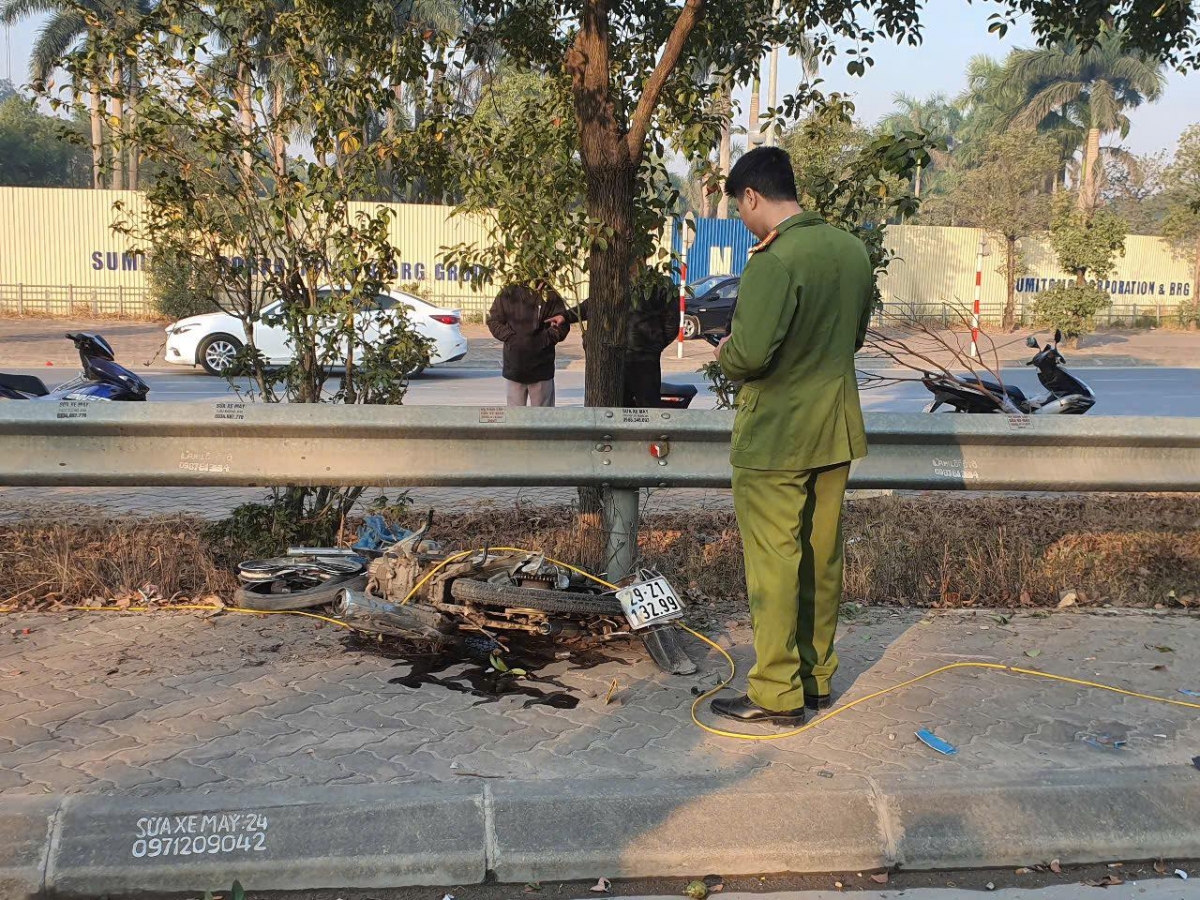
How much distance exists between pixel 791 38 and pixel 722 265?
25.1m

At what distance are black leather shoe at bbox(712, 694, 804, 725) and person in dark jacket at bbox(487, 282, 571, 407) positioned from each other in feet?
12.6

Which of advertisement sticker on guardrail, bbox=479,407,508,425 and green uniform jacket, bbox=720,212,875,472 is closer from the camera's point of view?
green uniform jacket, bbox=720,212,875,472

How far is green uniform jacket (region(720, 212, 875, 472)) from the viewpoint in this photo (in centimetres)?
364

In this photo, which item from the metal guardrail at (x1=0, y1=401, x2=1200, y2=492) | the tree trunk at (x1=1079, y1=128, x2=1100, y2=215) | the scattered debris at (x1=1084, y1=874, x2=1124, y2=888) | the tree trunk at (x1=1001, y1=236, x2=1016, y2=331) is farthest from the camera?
the tree trunk at (x1=1079, y1=128, x2=1100, y2=215)

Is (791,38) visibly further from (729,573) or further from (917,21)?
(729,573)

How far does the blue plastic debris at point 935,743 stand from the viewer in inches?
146

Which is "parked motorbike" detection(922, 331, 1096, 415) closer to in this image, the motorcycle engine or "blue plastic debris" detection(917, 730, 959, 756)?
"blue plastic debris" detection(917, 730, 959, 756)

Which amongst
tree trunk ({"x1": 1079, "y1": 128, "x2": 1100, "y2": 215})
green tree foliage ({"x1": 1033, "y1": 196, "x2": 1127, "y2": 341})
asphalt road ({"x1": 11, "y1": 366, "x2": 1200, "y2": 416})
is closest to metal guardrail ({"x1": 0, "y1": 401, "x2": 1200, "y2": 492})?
asphalt road ({"x1": 11, "y1": 366, "x2": 1200, "y2": 416})

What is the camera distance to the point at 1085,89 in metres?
50.7

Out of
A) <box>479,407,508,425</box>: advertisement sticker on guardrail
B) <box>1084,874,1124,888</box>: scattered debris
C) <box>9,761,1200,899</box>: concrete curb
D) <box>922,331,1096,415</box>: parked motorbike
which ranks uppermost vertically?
<box>479,407,508,425</box>: advertisement sticker on guardrail

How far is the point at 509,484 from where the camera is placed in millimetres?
4871

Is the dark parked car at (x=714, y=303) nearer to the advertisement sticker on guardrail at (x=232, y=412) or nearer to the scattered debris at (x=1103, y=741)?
the advertisement sticker on guardrail at (x=232, y=412)

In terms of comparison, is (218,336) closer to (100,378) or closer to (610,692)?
(100,378)

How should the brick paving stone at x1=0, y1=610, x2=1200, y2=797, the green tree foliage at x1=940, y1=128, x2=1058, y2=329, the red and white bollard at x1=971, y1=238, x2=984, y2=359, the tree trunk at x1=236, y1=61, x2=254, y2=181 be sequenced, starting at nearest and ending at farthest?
the brick paving stone at x1=0, y1=610, x2=1200, y2=797 < the tree trunk at x1=236, y1=61, x2=254, y2=181 < the red and white bollard at x1=971, y1=238, x2=984, y2=359 < the green tree foliage at x1=940, y1=128, x2=1058, y2=329
